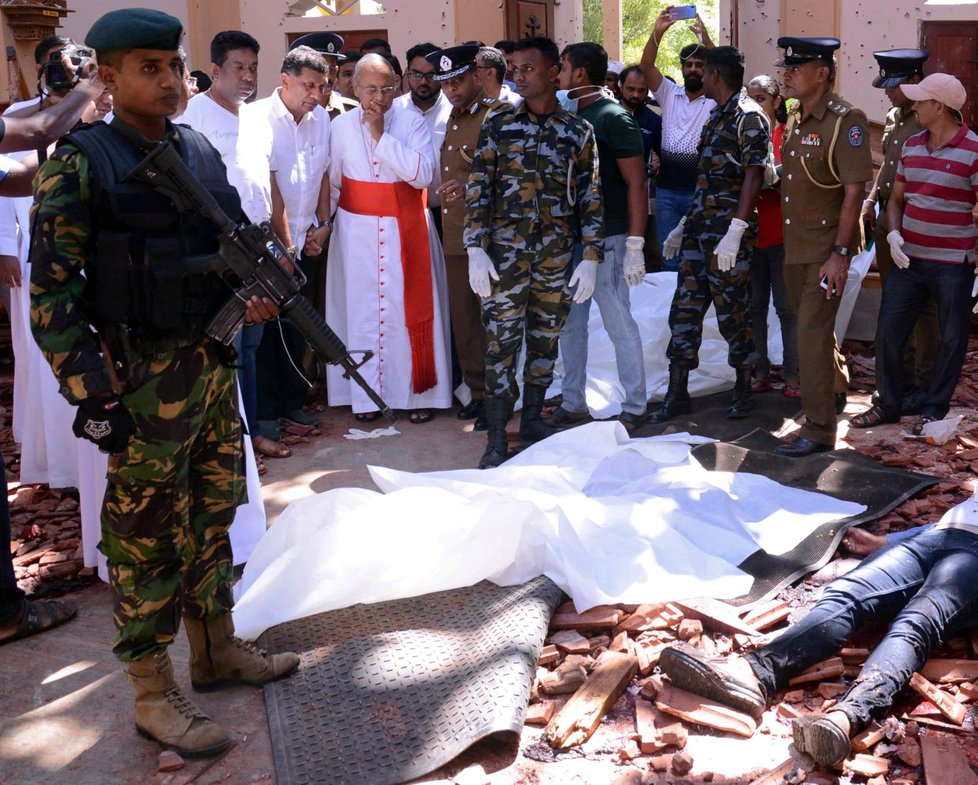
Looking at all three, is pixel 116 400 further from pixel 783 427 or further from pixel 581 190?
pixel 783 427

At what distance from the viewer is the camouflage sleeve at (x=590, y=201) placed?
225 inches

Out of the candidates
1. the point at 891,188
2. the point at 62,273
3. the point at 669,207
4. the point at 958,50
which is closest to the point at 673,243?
the point at 669,207

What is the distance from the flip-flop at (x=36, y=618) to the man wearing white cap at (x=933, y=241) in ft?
14.7

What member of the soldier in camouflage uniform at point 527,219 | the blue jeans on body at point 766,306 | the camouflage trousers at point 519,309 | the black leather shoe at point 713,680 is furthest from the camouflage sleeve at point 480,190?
the black leather shoe at point 713,680

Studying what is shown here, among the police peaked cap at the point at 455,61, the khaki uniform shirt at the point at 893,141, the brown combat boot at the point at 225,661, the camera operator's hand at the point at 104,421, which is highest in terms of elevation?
the police peaked cap at the point at 455,61

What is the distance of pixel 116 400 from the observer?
117 inches

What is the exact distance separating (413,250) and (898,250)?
9.52 ft

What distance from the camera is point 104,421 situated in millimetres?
2967

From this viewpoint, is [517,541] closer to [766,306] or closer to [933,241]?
[933,241]

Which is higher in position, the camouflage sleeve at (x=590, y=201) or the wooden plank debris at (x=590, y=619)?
the camouflage sleeve at (x=590, y=201)

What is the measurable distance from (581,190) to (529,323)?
0.78 meters

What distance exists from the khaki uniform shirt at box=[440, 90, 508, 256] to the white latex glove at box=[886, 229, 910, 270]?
7.87ft

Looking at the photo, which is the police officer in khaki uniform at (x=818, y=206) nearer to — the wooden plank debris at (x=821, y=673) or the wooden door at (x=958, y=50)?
the wooden plank debris at (x=821, y=673)

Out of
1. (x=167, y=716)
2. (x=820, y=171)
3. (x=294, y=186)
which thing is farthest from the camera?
(x=294, y=186)
